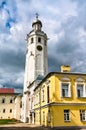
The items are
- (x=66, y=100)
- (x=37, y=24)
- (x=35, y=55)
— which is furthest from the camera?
(x=37, y=24)

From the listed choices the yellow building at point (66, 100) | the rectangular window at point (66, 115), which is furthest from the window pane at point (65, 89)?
the rectangular window at point (66, 115)

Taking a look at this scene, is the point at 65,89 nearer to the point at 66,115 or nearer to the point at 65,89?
the point at 65,89

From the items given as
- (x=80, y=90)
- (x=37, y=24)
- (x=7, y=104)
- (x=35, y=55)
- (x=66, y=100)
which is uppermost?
(x=37, y=24)

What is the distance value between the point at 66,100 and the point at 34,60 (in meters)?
23.2

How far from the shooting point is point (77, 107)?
87.0ft

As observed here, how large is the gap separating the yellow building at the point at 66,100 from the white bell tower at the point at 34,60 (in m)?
18.3

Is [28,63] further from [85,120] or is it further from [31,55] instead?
[85,120]

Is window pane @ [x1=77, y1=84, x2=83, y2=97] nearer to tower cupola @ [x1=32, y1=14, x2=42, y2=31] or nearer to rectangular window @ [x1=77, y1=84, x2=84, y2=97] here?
rectangular window @ [x1=77, y1=84, x2=84, y2=97]

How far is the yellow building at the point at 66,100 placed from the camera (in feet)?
84.5

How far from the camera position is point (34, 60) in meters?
48.4

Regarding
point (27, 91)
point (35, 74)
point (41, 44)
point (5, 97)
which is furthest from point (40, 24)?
point (5, 97)

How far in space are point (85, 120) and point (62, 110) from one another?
3.34 meters

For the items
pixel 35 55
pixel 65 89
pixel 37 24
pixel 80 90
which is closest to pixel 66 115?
pixel 65 89

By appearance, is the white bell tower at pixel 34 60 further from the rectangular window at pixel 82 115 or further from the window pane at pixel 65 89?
the rectangular window at pixel 82 115
